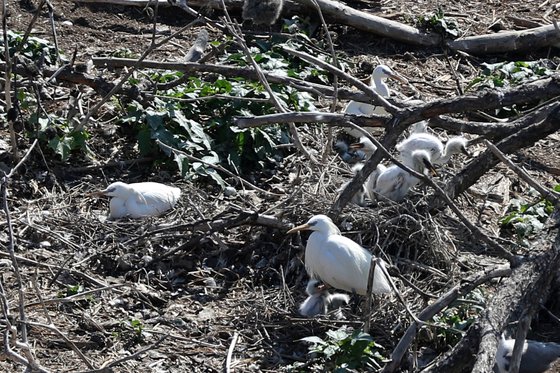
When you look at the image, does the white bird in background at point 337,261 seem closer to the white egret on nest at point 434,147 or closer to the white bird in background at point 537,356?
the white bird in background at point 537,356

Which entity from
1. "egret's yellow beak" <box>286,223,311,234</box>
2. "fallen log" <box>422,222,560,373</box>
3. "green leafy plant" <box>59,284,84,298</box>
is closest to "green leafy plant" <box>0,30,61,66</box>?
"green leafy plant" <box>59,284,84,298</box>

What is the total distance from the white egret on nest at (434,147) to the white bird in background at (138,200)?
5.78ft

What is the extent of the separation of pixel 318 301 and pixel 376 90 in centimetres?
330

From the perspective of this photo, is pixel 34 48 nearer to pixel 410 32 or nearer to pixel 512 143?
pixel 410 32

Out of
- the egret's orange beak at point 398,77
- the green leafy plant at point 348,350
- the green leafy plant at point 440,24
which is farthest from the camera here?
the green leafy plant at point 440,24

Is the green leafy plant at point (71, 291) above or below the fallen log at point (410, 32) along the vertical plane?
below

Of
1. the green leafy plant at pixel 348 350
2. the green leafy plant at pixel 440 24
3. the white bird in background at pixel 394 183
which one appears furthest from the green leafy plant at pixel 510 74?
the green leafy plant at pixel 348 350

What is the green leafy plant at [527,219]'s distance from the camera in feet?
24.9

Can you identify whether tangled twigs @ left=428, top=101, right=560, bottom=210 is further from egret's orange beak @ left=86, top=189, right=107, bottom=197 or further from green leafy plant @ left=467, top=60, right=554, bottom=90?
green leafy plant @ left=467, top=60, right=554, bottom=90

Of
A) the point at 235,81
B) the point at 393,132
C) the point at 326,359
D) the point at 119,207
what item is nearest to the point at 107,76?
the point at 235,81

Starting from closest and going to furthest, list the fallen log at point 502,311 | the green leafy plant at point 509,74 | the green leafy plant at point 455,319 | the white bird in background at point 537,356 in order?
1. the fallen log at point 502,311
2. the white bird in background at point 537,356
3. the green leafy plant at point 455,319
4. the green leafy plant at point 509,74

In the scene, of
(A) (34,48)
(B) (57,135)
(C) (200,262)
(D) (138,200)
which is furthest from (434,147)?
(A) (34,48)

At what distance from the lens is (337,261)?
21.9ft

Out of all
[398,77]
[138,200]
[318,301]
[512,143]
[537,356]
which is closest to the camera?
[537,356]
